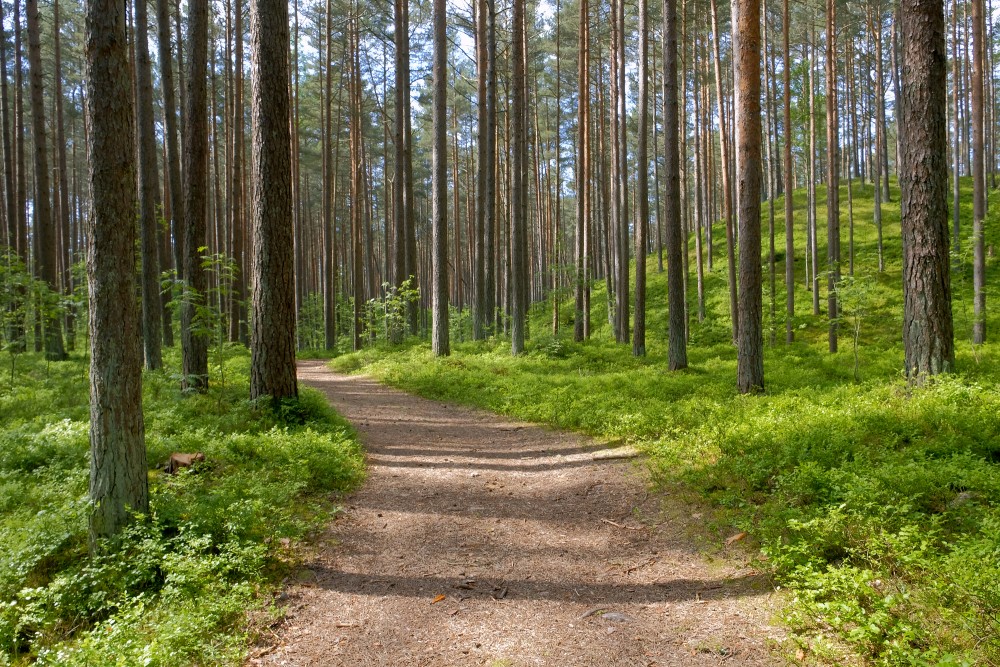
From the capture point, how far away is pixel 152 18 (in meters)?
19.9

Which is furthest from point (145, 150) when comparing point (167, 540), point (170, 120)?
point (167, 540)

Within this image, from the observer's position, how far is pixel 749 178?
8.77m

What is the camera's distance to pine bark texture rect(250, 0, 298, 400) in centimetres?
749

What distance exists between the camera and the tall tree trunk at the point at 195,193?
881 centimetres

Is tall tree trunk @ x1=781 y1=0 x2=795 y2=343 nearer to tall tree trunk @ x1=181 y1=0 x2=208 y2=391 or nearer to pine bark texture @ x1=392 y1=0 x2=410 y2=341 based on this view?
pine bark texture @ x1=392 y1=0 x2=410 y2=341

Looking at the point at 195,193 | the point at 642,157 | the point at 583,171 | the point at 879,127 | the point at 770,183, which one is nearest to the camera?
the point at 195,193

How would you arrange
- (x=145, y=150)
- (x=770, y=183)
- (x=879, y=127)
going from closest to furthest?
(x=145, y=150) < (x=770, y=183) < (x=879, y=127)

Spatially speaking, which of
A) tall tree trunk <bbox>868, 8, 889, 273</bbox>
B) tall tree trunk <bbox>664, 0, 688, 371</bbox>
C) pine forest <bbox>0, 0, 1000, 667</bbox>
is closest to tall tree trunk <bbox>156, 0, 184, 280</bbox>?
pine forest <bbox>0, 0, 1000, 667</bbox>

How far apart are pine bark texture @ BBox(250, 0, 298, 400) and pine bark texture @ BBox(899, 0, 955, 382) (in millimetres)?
7631

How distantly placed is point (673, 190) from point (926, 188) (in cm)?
560

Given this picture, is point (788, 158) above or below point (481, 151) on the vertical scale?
below

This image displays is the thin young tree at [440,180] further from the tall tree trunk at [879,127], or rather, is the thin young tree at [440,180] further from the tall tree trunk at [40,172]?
the tall tree trunk at [879,127]

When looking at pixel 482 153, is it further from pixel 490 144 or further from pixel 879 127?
pixel 879 127

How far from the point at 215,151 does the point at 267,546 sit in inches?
849
